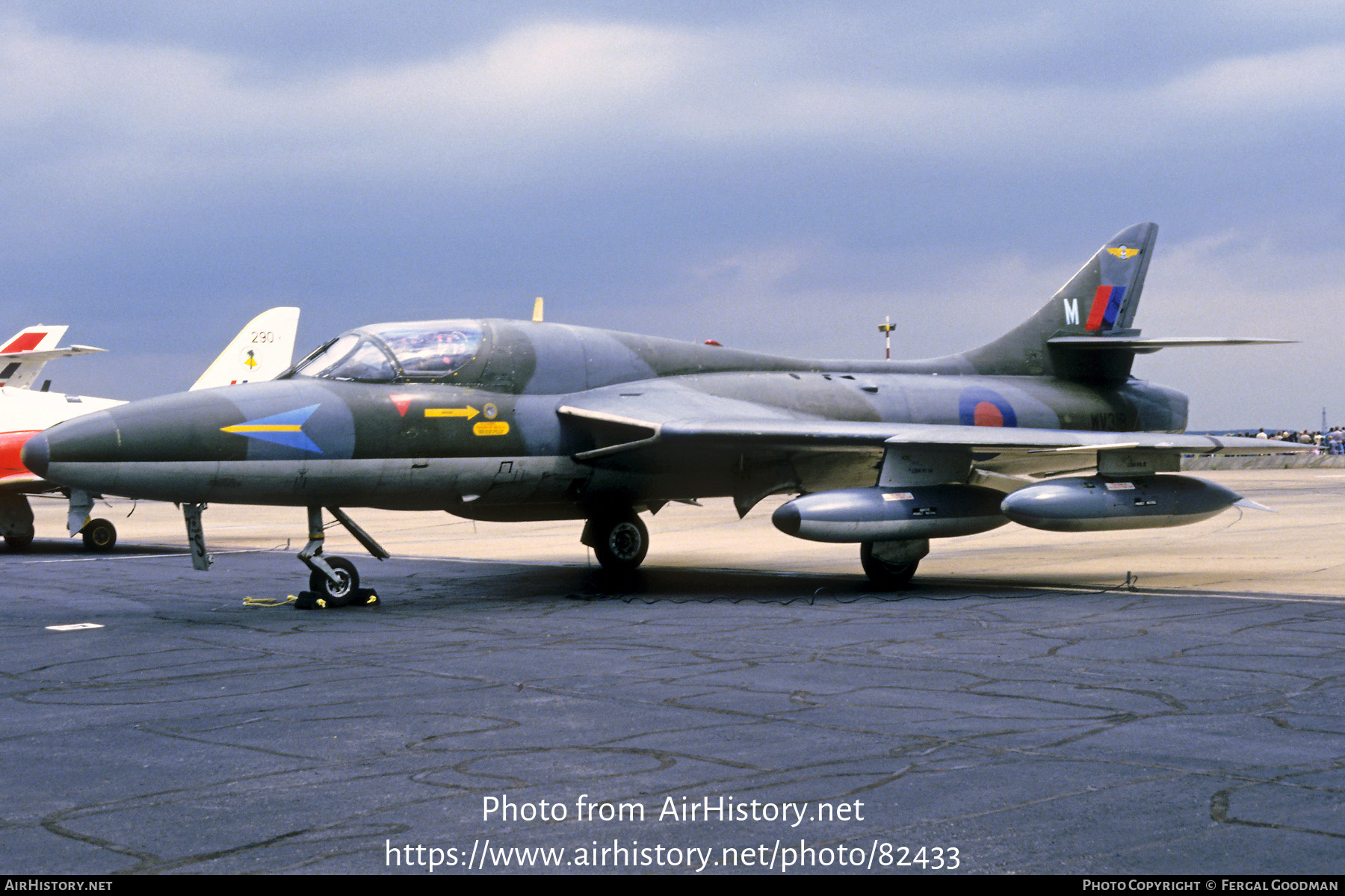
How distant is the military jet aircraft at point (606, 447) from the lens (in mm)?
11711

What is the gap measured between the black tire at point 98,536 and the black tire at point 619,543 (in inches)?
439

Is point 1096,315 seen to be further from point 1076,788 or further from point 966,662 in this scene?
point 1076,788

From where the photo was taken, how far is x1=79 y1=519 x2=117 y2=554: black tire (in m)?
22.5

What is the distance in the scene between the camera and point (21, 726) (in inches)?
265

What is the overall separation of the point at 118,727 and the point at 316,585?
5931mm

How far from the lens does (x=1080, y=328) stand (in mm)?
17344

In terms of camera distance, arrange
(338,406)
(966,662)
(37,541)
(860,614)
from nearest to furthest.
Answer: (966,662) → (860,614) → (338,406) → (37,541)

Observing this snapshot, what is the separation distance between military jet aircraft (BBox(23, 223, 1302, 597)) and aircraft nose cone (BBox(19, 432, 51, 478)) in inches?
0.9

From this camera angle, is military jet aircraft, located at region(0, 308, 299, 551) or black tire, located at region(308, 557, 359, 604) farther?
military jet aircraft, located at region(0, 308, 299, 551)

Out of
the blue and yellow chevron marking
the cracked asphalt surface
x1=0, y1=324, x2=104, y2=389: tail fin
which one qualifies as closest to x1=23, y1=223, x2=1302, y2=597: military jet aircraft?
the blue and yellow chevron marking

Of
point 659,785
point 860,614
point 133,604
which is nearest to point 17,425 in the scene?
point 133,604

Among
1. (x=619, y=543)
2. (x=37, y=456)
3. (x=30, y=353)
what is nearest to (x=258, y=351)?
(x=30, y=353)

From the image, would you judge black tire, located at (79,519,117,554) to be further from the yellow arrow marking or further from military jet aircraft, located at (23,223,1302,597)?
the yellow arrow marking

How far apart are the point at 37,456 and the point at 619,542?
6.88m
